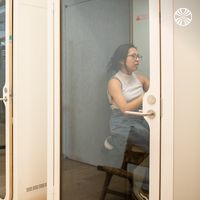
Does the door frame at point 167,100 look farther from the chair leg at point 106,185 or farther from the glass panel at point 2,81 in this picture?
the glass panel at point 2,81

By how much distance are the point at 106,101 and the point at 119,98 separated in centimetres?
15

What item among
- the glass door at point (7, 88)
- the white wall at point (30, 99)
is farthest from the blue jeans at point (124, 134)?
the glass door at point (7, 88)

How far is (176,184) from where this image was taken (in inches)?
70.4

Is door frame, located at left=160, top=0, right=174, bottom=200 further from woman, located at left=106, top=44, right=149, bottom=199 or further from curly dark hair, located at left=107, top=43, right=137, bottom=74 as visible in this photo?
curly dark hair, located at left=107, top=43, right=137, bottom=74

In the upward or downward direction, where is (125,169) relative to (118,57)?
downward

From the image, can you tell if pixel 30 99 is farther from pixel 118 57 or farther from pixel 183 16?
pixel 183 16

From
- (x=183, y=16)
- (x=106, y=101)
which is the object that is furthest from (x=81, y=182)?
(x=183, y=16)

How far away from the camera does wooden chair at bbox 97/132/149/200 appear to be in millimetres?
2041

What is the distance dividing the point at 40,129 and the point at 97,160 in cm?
73

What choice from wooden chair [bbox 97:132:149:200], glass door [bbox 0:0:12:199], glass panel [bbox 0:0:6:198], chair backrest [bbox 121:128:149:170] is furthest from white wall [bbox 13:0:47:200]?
chair backrest [bbox 121:128:149:170]

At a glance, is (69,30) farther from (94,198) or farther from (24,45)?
(94,198)

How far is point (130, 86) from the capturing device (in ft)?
6.69

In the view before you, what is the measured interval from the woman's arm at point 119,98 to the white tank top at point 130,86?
3cm

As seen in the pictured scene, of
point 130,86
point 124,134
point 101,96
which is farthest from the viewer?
point 101,96
